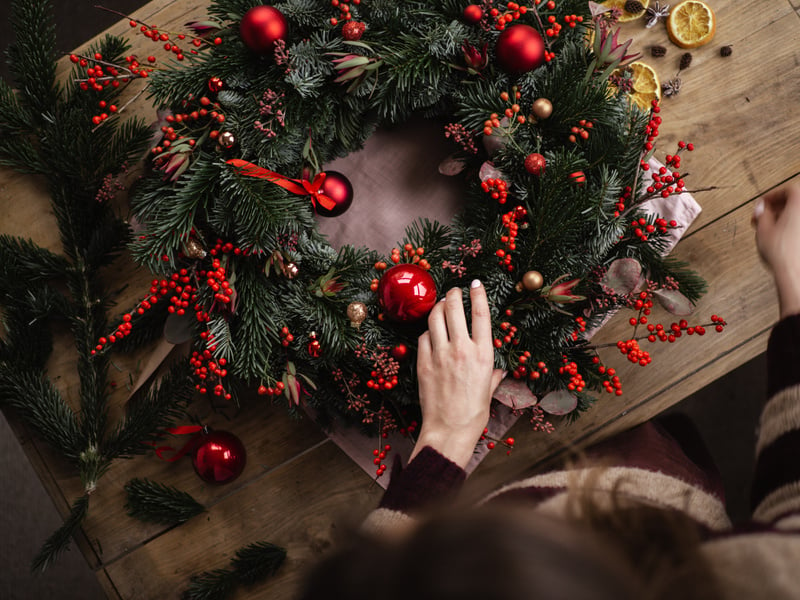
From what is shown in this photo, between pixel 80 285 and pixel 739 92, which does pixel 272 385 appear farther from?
pixel 739 92

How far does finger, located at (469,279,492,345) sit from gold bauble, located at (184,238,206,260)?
1.36 ft

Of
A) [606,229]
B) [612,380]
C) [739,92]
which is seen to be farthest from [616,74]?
[612,380]

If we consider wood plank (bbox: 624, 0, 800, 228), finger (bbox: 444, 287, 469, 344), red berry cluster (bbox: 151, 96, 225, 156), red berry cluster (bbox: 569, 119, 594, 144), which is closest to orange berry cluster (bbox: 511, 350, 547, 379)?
finger (bbox: 444, 287, 469, 344)

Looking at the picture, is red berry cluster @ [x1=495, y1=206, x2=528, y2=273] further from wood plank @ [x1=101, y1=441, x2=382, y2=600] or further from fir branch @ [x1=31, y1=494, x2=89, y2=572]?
fir branch @ [x1=31, y1=494, x2=89, y2=572]

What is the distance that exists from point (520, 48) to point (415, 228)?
0.30 metres

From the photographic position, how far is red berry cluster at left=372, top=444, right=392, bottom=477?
0.90 metres

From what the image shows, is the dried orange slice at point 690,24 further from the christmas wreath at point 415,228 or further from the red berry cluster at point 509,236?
the red berry cluster at point 509,236

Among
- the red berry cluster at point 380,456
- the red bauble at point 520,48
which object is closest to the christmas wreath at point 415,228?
the red bauble at point 520,48

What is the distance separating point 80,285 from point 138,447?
0.32 m

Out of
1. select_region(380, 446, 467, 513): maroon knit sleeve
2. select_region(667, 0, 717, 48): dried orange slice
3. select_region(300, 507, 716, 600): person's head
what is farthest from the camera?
select_region(667, 0, 717, 48): dried orange slice

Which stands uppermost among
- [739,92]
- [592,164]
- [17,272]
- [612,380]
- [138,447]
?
[739,92]

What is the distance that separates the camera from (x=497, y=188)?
0.79 metres

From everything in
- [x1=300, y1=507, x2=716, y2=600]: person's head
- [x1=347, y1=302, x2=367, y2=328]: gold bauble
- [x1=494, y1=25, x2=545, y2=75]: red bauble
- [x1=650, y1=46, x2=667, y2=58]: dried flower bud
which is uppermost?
[x1=650, y1=46, x2=667, y2=58]: dried flower bud

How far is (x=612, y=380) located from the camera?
872 mm
